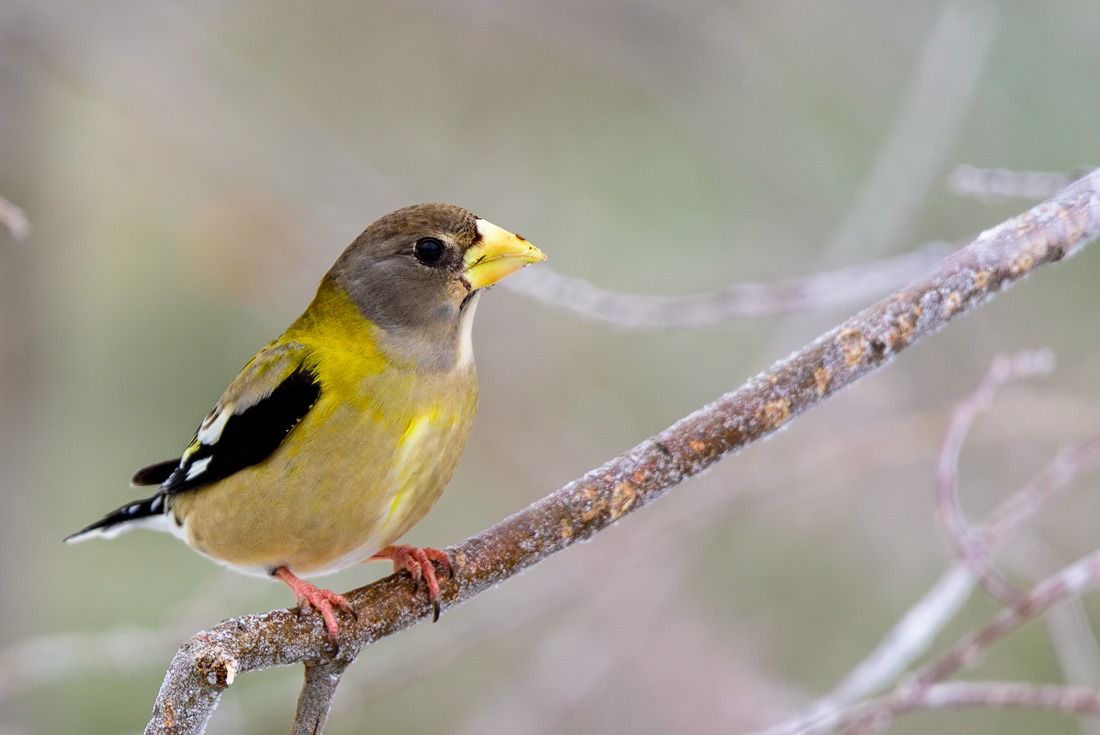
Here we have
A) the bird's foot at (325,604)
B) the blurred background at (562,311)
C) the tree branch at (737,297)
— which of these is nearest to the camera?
the bird's foot at (325,604)

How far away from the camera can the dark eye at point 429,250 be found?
3287 mm

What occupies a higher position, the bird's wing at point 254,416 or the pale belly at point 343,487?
the bird's wing at point 254,416

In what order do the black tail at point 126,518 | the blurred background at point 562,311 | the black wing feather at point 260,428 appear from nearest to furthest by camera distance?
the black wing feather at point 260,428 → the black tail at point 126,518 → the blurred background at point 562,311

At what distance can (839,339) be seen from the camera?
266cm

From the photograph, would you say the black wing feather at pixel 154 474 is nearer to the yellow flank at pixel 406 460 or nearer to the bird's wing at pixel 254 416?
the bird's wing at pixel 254 416

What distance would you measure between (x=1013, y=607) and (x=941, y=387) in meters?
2.88

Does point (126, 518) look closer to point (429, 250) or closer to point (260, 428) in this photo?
point (260, 428)

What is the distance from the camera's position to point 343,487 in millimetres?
2994

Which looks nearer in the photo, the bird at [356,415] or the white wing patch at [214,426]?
the bird at [356,415]

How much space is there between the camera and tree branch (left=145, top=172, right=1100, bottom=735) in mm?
2547

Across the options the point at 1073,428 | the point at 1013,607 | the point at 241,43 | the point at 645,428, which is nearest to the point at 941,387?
the point at 1073,428

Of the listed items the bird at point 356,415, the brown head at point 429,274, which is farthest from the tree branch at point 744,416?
the brown head at point 429,274

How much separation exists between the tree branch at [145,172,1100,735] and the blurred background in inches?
68.8

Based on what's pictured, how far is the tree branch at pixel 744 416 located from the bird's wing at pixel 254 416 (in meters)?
0.65
